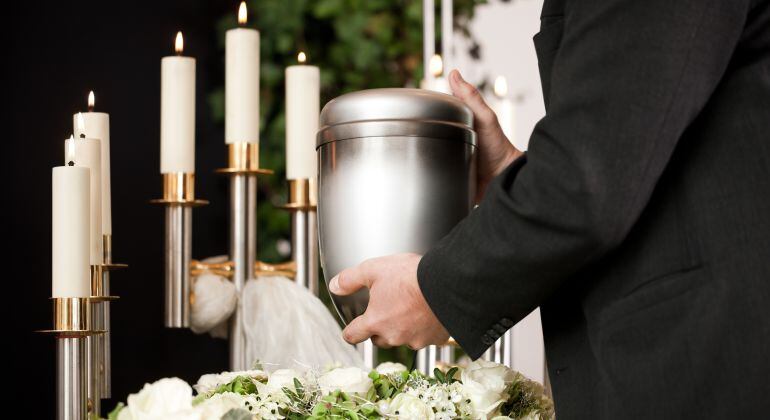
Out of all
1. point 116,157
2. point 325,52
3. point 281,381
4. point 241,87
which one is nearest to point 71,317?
point 281,381

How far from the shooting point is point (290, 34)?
8.09 ft

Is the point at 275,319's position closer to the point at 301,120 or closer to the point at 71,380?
the point at 301,120

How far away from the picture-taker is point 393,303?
809mm

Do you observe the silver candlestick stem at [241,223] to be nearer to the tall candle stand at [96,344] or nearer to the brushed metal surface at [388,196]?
the tall candle stand at [96,344]

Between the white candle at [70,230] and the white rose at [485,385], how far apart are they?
38cm

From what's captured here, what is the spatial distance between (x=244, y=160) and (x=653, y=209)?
712 millimetres

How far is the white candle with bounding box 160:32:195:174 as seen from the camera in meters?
1.27

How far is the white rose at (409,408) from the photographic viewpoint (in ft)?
2.53

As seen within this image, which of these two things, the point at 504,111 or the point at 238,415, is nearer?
the point at 238,415

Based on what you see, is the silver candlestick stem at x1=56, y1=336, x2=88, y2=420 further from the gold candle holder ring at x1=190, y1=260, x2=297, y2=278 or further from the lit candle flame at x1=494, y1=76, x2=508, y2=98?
the lit candle flame at x1=494, y1=76, x2=508, y2=98

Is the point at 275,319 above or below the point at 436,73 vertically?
below

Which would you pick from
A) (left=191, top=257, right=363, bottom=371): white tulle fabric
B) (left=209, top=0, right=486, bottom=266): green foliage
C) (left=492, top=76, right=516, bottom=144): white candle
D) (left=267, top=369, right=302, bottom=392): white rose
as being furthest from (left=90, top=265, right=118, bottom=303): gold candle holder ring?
(left=209, top=0, right=486, bottom=266): green foliage

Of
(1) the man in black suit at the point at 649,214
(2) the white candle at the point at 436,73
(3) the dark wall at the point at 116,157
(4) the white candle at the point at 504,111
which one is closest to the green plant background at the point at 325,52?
(3) the dark wall at the point at 116,157

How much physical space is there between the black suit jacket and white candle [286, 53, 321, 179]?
0.65 meters
